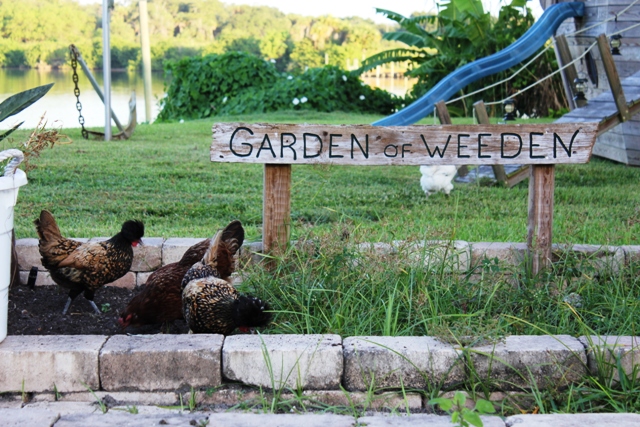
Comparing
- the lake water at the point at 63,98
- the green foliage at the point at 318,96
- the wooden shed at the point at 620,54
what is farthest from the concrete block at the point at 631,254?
the green foliage at the point at 318,96

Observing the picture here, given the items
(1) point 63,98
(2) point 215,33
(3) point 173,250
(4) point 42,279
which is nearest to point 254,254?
(3) point 173,250

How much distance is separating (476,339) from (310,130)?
154 centimetres

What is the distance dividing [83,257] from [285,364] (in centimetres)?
147

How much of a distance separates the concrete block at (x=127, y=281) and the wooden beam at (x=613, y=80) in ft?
18.3

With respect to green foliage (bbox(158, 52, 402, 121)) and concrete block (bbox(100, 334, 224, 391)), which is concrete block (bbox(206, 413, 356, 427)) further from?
green foliage (bbox(158, 52, 402, 121))

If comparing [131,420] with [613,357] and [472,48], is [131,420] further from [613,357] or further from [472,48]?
[472,48]

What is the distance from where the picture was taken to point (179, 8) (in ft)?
77.1

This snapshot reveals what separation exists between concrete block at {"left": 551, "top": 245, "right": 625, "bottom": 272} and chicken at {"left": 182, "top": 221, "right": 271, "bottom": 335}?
1.89m

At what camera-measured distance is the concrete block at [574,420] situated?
260cm

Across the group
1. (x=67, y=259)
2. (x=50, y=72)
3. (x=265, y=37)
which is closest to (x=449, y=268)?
(x=67, y=259)

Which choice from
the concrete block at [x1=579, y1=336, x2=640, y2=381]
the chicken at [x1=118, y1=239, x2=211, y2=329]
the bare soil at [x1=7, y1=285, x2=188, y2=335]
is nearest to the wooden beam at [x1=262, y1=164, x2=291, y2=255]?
the chicken at [x1=118, y1=239, x2=211, y2=329]

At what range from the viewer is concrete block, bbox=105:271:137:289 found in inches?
178

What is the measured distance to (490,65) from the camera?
8969 mm

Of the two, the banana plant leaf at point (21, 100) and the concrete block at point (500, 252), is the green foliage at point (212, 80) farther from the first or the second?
the concrete block at point (500, 252)
